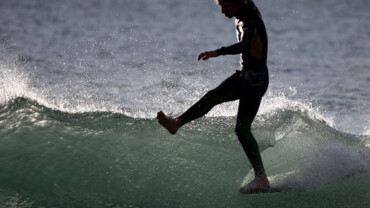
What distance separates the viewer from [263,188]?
21.7 ft

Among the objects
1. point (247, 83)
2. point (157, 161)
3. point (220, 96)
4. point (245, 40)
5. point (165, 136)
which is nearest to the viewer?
point (245, 40)

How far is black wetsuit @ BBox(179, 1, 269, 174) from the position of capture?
6.49 m

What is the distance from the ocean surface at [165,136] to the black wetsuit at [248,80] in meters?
0.67

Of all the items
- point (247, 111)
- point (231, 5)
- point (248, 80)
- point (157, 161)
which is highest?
point (231, 5)

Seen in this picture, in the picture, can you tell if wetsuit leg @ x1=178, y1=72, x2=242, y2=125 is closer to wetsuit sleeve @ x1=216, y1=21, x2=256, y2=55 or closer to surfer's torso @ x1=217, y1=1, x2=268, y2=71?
surfer's torso @ x1=217, y1=1, x2=268, y2=71

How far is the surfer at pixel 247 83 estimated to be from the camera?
6500 millimetres

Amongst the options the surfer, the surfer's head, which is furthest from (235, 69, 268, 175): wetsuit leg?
the surfer's head

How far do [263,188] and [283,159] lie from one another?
4.51 feet

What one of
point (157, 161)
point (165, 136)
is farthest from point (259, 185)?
point (165, 136)

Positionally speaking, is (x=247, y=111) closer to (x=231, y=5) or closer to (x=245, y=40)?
(x=245, y=40)

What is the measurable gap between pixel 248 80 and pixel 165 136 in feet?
6.57

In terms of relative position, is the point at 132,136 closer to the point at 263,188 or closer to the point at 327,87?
the point at 263,188

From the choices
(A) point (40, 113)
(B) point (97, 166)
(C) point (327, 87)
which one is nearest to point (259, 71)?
(B) point (97, 166)

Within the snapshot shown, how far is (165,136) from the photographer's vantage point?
8258 millimetres
